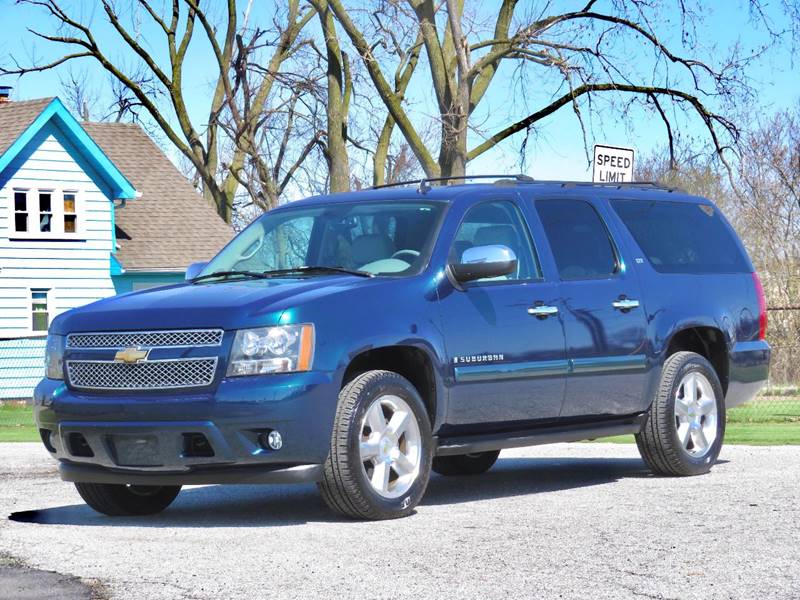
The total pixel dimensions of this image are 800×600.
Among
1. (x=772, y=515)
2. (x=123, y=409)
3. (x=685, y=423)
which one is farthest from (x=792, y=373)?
(x=123, y=409)

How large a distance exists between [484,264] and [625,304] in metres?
1.61

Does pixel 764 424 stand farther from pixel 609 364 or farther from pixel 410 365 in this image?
pixel 410 365

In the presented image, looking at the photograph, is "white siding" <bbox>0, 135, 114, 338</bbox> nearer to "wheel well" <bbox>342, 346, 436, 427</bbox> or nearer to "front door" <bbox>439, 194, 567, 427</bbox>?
"front door" <bbox>439, 194, 567, 427</bbox>

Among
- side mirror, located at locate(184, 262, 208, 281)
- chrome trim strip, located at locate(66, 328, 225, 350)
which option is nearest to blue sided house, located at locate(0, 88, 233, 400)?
side mirror, located at locate(184, 262, 208, 281)

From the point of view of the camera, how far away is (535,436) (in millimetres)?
9531

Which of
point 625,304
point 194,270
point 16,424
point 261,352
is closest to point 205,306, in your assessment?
point 261,352

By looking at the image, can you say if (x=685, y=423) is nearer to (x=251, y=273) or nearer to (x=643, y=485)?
(x=643, y=485)

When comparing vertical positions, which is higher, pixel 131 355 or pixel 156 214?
pixel 156 214

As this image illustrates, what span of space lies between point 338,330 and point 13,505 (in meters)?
2.96

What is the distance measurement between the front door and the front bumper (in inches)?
43.4

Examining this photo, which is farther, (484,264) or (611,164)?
(611,164)

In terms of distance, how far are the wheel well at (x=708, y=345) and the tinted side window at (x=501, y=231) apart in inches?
67.7

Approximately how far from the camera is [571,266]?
395 inches

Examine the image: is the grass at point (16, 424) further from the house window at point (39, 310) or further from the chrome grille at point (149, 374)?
the chrome grille at point (149, 374)
